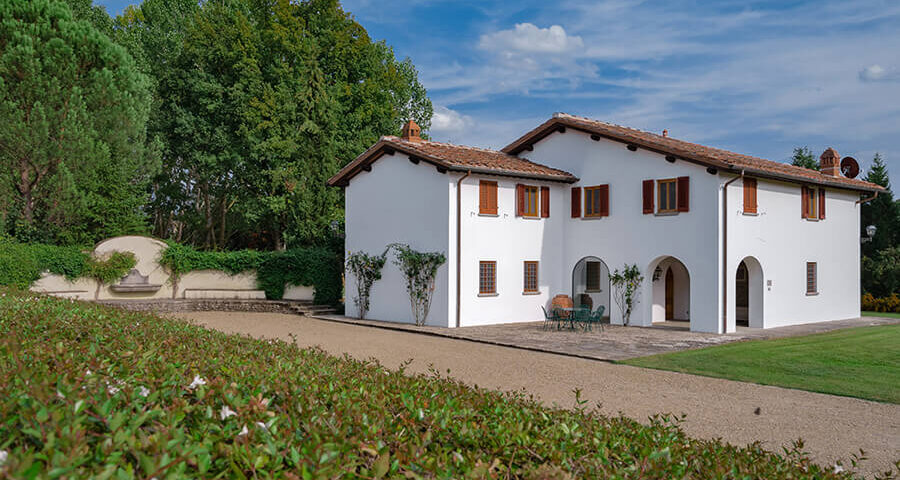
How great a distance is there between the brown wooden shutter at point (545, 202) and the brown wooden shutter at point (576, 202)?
2.85ft

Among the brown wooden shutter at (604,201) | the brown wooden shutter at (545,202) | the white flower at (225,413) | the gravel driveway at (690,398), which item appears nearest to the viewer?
the white flower at (225,413)

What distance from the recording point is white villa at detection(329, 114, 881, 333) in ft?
59.5

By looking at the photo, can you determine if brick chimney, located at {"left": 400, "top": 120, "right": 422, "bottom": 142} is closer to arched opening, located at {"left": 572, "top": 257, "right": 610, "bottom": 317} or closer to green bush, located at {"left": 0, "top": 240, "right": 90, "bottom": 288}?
arched opening, located at {"left": 572, "top": 257, "right": 610, "bottom": 317}

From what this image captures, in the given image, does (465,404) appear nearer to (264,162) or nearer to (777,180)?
(777,180)

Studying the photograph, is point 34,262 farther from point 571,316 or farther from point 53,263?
point 571,316

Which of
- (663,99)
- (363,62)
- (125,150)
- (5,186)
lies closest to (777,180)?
(663,99)

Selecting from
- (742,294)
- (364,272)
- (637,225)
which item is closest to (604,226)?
(637,225)

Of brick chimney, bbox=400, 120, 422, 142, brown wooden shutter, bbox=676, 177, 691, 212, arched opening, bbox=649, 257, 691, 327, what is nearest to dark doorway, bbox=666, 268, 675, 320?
arched opening, bbox=649, 257, 691, 327

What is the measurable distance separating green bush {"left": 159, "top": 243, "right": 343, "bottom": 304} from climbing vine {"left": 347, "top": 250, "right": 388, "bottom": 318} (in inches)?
101

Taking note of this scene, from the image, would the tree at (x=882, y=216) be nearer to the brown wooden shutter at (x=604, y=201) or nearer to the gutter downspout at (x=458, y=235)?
the brown wooden shutter at (x=604, y=201)

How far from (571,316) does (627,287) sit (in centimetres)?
287

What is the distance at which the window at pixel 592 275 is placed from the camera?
22.0 m

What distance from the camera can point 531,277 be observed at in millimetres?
20828

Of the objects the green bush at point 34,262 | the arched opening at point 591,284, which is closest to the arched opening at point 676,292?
the arched opening at point 591,284
